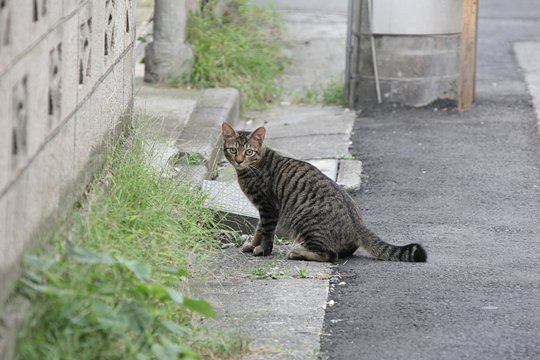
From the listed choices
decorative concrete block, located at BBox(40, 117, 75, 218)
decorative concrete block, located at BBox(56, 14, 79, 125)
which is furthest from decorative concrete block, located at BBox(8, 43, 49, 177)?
decorative concrete block, located at BBox(56, 14, 79, 125)

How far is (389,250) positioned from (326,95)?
5.32 meters

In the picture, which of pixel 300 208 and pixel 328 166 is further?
pixel 328 166

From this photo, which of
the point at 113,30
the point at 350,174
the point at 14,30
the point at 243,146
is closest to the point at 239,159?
the point at 243,146

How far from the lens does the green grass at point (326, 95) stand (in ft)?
37.4

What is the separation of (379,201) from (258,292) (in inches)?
95.8

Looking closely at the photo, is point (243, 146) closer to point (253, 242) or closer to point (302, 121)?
point (253, 242)

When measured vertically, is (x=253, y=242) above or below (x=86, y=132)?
below

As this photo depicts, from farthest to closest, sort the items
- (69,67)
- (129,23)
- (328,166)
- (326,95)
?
(326,95) → (328,166) → (129,23) → (69,67)

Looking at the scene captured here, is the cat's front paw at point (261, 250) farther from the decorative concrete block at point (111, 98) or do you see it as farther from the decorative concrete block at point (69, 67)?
the decorative concrete block at point (69, 67)

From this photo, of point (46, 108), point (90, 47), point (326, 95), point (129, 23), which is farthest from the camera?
point (326, 95)

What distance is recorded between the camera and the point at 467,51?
10664 mm

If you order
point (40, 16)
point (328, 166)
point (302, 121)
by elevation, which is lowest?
point (302, 121)

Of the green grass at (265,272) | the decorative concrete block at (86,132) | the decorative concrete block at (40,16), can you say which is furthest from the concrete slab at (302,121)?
the decorative concrete block at (40,16)

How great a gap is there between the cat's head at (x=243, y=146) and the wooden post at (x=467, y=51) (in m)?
4.33
